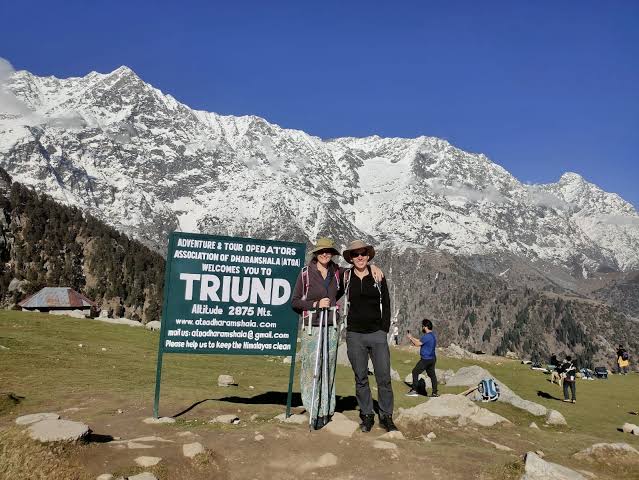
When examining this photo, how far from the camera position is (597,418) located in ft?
64.0

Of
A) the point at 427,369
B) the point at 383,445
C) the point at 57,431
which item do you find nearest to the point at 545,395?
the point at 427,369

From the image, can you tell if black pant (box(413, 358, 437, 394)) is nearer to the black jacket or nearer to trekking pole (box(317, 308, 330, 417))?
trekking pole (box(317, 308, 330, 417))

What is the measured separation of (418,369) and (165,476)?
538 inches

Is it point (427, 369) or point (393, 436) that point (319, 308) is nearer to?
point (393, 436)

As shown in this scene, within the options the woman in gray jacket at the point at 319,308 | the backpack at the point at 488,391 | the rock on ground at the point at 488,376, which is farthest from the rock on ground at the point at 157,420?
the rock on ground at the point at 488,376

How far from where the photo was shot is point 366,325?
10.7 m

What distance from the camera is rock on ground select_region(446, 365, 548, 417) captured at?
17.7m

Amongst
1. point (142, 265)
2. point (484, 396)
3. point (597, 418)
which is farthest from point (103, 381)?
point (142, 265)

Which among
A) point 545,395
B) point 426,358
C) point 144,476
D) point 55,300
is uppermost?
point 55,300

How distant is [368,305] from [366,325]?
0.40 m

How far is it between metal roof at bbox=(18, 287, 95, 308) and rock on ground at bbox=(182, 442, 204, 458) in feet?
256

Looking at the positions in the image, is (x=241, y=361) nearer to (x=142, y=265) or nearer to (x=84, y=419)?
(x=84, y=419)

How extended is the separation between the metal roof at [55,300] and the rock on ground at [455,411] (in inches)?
3011

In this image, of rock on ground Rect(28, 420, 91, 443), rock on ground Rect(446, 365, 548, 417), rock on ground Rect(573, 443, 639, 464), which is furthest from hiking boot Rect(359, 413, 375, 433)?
rock on ground Rect(446, 365, 548, 417)
